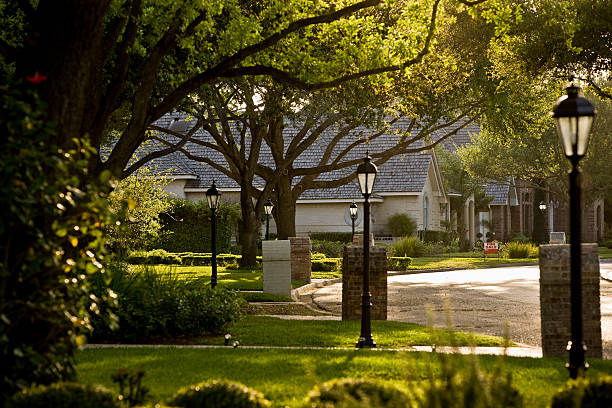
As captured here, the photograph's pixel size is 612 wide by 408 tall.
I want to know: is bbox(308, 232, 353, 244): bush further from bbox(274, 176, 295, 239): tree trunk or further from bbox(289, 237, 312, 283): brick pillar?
bbox(289, 237, 312, 283): brick pillar

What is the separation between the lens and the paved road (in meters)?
15.7

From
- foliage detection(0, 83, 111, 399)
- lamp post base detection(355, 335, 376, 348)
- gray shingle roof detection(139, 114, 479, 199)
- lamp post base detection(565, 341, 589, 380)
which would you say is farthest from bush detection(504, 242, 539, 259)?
foliage detection(0, 83, 111, 399)

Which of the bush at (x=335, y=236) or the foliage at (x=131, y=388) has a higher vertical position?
the bush at (x=335, y=236)

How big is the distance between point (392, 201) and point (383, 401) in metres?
43.5

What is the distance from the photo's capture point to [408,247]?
147 feet

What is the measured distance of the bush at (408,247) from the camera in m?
44.6

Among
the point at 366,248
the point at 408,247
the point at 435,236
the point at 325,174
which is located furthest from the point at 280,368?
the point at 435,236

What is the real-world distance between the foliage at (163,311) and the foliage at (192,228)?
2796 cm

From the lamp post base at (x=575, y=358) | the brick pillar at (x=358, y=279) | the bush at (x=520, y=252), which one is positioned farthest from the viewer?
the bush at (x=520, y=252)

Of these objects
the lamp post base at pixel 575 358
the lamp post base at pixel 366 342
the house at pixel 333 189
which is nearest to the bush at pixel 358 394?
the lamp post base at pixel 575 358

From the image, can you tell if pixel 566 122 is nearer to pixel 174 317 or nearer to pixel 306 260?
pixel 174 317

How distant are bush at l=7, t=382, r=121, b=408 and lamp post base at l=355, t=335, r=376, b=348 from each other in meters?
6.93

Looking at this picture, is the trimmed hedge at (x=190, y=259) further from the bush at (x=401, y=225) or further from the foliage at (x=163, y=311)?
the foliage at (x=163, y=311)

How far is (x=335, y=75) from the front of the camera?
16.8 metres
